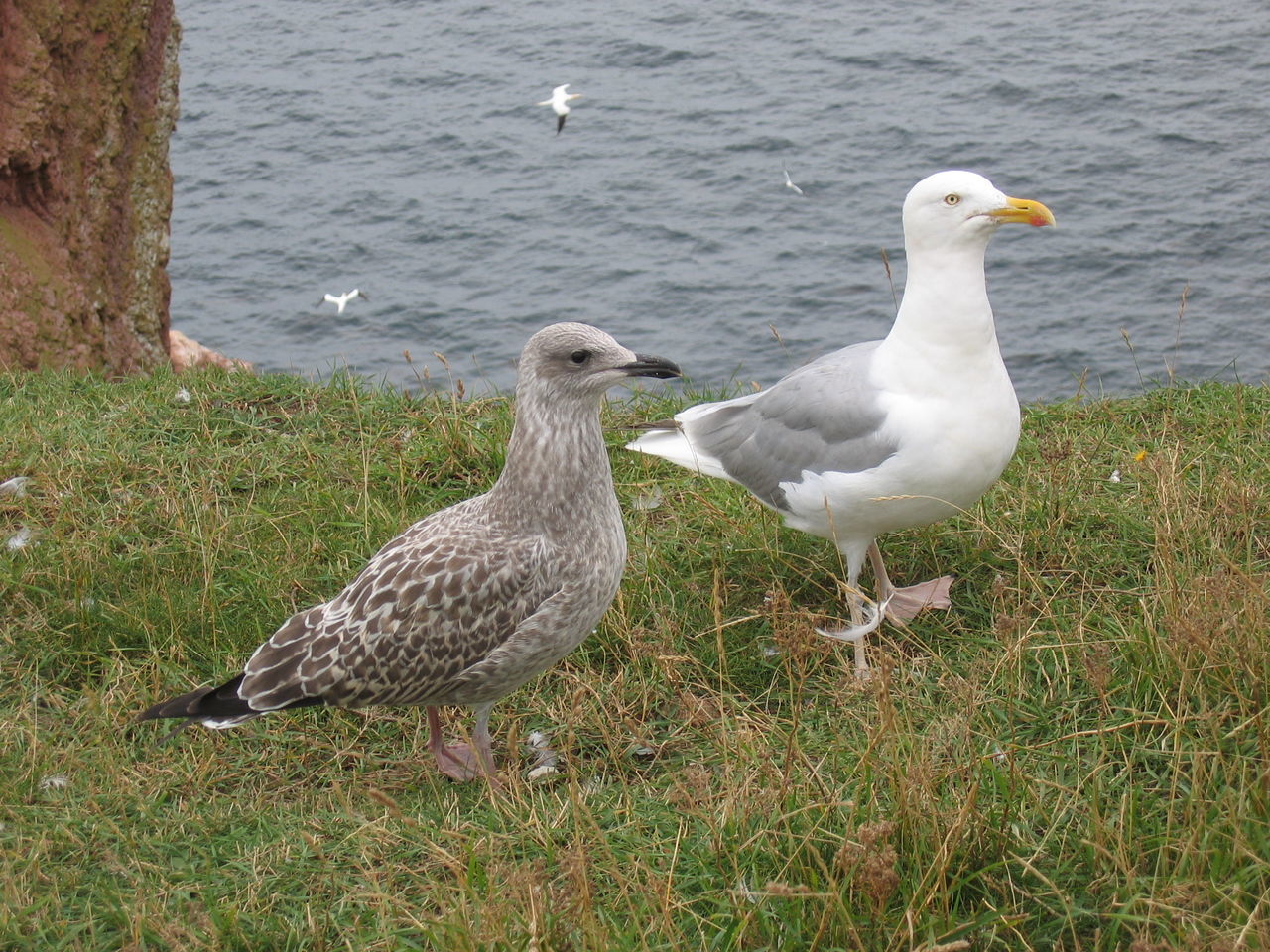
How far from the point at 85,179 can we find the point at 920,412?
5678 mm

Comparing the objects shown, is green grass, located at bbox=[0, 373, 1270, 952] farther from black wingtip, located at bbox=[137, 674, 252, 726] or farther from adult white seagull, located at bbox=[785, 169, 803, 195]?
adult white seagull, located at bbox=[785, 169, 803, 195]

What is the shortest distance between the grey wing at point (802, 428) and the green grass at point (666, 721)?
40 centimetres

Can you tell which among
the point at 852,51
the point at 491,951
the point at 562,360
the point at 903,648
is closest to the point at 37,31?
the point at 562,360

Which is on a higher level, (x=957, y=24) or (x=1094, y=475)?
→ (x=957, y=24)

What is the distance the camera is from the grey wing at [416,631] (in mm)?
4223

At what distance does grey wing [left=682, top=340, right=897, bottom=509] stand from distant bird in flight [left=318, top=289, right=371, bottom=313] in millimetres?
7692

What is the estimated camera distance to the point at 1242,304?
11.4 metres

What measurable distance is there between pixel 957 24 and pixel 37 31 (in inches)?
452

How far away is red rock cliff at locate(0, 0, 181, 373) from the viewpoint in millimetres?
7730

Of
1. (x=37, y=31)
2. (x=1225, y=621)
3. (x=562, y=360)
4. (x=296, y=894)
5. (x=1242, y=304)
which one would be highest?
(x=37, y=31)

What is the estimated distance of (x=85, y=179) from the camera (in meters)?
8.15

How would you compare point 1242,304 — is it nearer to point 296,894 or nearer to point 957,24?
point 957,24

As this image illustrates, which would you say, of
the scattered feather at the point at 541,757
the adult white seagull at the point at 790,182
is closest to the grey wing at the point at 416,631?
the scattered feather at the point at 541,757

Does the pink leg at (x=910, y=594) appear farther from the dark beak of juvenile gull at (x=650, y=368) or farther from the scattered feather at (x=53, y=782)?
the scattered feather at (x=53, y=782)
